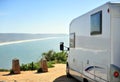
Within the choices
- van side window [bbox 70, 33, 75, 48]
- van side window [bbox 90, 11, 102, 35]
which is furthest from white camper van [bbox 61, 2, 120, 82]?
van side window [bbox 70, 33, 75, 48]

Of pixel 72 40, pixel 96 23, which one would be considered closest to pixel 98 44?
pixel 96 23

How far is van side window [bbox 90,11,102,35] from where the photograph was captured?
29.6 feet

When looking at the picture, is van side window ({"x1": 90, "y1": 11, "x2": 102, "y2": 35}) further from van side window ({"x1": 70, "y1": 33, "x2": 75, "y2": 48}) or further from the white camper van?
van side window ({"x1": 70, "y1": 33, "x2": 75, "y2": 48})

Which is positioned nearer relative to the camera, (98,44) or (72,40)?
(98,44)

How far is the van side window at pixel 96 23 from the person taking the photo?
9.03 meters

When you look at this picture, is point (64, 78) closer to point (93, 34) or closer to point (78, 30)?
point (78, 30)

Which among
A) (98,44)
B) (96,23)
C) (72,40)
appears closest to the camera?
(98,44)

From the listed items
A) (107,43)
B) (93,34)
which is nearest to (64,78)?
(93,34)

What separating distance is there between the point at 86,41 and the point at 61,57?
16201 millimetres

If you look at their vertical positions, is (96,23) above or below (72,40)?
above

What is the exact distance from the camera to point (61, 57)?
2683 centimetres

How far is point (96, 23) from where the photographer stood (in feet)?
30.8

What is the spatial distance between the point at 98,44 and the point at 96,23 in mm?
638

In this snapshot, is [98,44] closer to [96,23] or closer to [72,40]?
[96,23]
